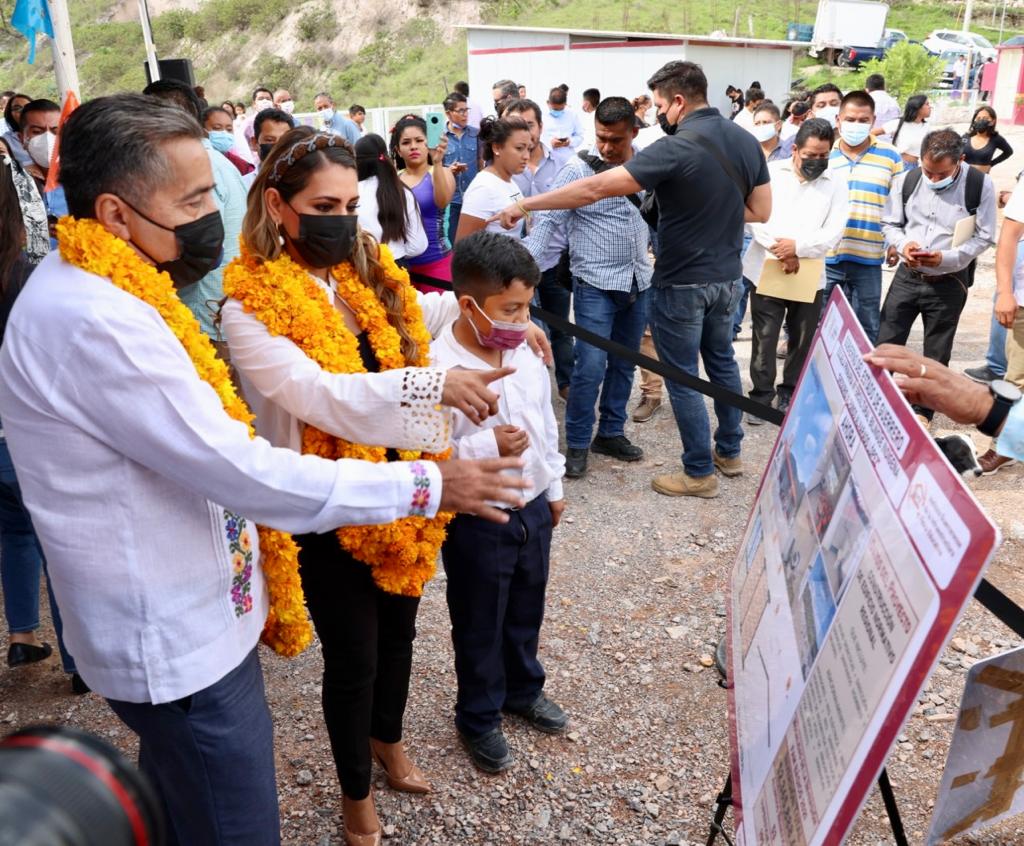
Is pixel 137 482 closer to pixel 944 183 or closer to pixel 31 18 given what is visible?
pixel 944 183

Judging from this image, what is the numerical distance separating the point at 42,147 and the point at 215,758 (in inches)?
204

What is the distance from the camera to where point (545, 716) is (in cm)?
298

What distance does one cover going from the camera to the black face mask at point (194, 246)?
1589mm

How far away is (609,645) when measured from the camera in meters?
3.51

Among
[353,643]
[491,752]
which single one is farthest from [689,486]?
[353,643]

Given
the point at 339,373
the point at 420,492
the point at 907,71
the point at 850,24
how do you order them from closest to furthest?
the point at 420,492
the point at 339,373
the point at 907,71
the point at 850,24

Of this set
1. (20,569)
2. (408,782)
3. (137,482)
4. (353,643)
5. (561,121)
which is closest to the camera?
(137,482)

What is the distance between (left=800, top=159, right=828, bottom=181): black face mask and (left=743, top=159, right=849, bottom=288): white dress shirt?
3 cm

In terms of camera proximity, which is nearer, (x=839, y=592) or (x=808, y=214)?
(x=839, y=592)

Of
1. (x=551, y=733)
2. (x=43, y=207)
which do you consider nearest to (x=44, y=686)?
(x=551, y=733)

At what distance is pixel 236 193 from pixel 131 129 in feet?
8.97

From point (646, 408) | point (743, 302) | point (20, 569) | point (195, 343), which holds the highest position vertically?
point (195, 343)

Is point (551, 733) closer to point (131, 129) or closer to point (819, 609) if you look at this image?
point (819, 609)

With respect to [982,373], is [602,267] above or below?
above
